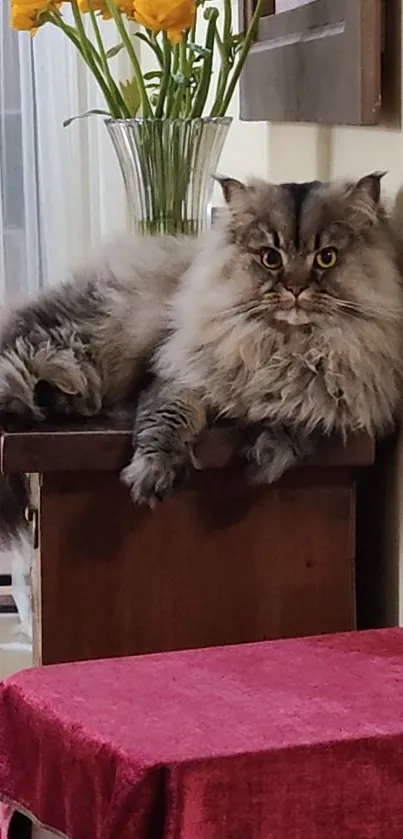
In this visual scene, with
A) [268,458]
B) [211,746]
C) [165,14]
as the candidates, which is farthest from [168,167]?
[211,746]

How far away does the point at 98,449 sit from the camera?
1.37m

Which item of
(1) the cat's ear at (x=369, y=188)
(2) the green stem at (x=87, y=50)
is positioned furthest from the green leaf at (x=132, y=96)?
(1) the cat's ear at (x=369, y=188)

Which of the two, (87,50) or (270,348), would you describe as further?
(87,50)

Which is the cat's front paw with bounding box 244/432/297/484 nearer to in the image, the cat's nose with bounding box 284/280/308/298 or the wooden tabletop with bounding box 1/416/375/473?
the wooden tabletop with bounding box 1/416/375/473

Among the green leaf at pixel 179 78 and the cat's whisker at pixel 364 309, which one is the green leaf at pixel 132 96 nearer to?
the green leaf at pixel 179 78

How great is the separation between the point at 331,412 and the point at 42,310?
39cm

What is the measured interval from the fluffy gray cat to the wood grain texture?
3.0 inches

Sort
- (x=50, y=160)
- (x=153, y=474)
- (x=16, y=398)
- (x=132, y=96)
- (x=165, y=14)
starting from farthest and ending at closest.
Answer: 1. (x=50, y=160)
2. (x=132, y=96)
3. (x=165, y=14)
4. (x=16, y=398)
5. (x=153, y=474)

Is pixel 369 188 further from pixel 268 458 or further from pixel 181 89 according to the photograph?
pixel 181 89

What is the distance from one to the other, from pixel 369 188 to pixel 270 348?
20 cm

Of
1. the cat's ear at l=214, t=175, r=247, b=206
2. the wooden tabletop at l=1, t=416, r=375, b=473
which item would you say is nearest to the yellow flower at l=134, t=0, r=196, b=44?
the cat's ear at l=214, t=175, r=247, b=206

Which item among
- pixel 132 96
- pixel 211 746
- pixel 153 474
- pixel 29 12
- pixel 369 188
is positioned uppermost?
pixel 29 12

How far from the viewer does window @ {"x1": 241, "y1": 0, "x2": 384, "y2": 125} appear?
1.45 meters

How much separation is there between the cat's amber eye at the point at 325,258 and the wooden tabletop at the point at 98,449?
19 cm
